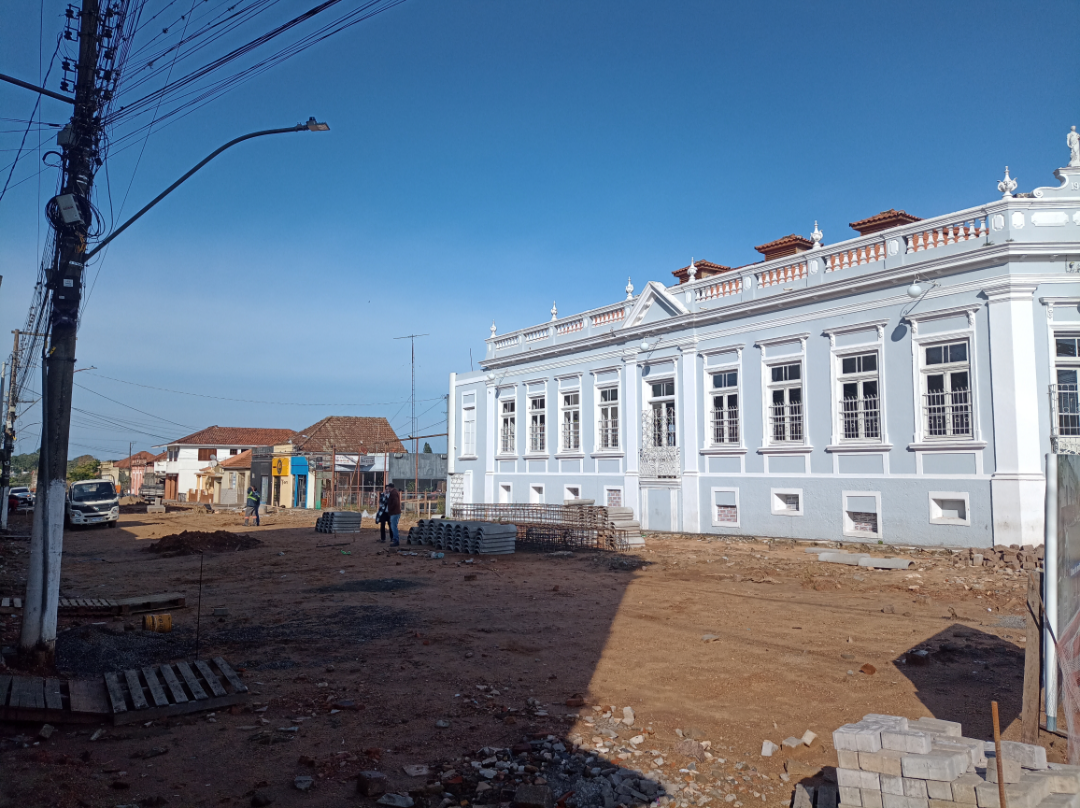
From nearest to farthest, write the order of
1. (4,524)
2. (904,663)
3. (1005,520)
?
1. (904,663)
2. (1005,520)
3. (4,524)

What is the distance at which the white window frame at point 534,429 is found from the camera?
29.6 meters

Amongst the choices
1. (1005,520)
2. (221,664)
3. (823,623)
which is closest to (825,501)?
(1005,520)

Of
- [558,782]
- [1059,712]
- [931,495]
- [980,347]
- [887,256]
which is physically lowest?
[558,782]

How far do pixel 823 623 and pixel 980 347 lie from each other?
9.66m

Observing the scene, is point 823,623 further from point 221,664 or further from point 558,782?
point 221,664

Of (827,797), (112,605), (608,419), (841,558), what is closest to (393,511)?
(608,419)

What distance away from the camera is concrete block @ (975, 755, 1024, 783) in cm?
414

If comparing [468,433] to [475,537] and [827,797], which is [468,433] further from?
[827,797]

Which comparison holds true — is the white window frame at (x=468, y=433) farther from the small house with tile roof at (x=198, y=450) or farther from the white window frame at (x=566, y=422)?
the small house with tile roof at (x=198, y=450)

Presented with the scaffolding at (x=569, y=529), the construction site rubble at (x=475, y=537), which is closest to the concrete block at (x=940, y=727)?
the construction site rubble at (x=475, y=537)

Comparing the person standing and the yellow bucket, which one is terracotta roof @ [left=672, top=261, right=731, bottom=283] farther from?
the yellow bucket

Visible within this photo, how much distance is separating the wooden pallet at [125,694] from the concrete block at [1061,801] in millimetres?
6021

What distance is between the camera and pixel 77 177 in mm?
8227

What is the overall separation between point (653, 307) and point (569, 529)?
27.9ft
